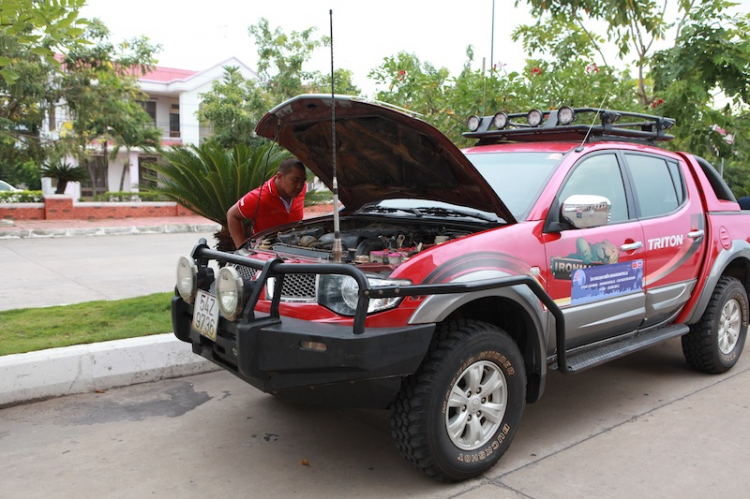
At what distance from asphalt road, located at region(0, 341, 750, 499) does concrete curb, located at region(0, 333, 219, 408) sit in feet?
0.34

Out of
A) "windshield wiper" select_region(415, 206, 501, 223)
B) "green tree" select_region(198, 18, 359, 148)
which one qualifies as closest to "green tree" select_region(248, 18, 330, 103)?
"green tree" select_region(198, 18, 359, 148)

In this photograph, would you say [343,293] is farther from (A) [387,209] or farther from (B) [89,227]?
(B) [89,227]

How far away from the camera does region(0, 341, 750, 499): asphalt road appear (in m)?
3.32

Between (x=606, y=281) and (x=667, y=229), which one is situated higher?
(x=667, y=229)

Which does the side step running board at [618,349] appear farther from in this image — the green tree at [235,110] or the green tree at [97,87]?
the green tree at [235,110]

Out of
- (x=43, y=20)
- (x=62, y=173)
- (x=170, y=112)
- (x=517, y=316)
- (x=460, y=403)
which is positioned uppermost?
(x=170, y=112)

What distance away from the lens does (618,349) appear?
4242 millimetres

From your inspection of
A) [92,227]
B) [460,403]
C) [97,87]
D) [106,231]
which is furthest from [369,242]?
[97,87]

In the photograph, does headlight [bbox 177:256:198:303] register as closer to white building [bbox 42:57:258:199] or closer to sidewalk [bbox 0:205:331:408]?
sidewalk [bbox 0:205:331:408]

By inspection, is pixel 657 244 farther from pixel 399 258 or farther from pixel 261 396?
pixel 261 396

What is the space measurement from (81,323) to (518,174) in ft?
13.1

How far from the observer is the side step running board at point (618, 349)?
153 inches

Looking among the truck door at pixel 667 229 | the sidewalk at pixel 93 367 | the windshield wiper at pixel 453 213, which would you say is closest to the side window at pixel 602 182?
the truck door at pixel 667 229

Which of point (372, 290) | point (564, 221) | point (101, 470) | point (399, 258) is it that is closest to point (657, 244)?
point (564, 221)
